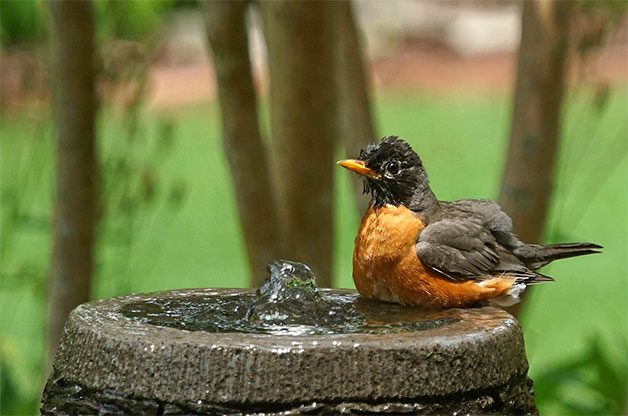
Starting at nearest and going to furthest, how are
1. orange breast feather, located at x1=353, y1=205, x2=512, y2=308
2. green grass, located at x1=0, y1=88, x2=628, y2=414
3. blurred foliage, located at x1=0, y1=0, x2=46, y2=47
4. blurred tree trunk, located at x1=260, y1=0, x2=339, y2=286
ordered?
orange breast feather, located at x1=353, y1=205, x2=512, y2=308
blurred tree trunk, located at x1=260, y1=0, x2=339, y2=286
green grass, located at x1=0, y1=88, x2=628, y2=414
blurred foliage, located at x1=0, y1=0, x2=46, y2=47

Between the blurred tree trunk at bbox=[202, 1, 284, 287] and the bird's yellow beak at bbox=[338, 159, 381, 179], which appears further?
the blurred tree trunk at bbox=[202, 1, 284, 287]

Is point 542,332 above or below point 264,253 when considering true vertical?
below

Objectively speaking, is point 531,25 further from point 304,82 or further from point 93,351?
point 93,351

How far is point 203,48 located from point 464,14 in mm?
3390

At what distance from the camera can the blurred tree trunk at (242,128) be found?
4.68 metres

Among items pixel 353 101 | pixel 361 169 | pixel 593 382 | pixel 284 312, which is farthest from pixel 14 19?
pixel 284 312

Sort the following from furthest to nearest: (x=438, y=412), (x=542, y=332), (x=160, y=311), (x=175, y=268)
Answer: (x=175, y=268) → (x=542, y=332) → (x=160, y=311) → (x=438, y=412)

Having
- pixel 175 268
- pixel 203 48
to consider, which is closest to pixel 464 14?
pixel 203 48

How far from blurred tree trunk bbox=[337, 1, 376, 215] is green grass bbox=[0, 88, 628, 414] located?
2.18ft

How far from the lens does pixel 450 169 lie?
11.1 m

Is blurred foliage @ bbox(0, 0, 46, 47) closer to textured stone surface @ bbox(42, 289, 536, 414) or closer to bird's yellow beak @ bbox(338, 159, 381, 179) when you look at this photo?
bird's yellow beak @ bbox(338, 159, 381, 179)

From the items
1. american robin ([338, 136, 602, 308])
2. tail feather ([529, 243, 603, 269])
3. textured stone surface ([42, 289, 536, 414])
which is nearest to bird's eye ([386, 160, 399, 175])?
american robin ([338, 136, 602, 308])

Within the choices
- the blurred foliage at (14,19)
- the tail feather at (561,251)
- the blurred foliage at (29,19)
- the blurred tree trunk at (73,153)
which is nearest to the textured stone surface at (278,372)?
the tail feather at (561,251)

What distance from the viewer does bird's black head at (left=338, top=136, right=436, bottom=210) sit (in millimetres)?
3781
